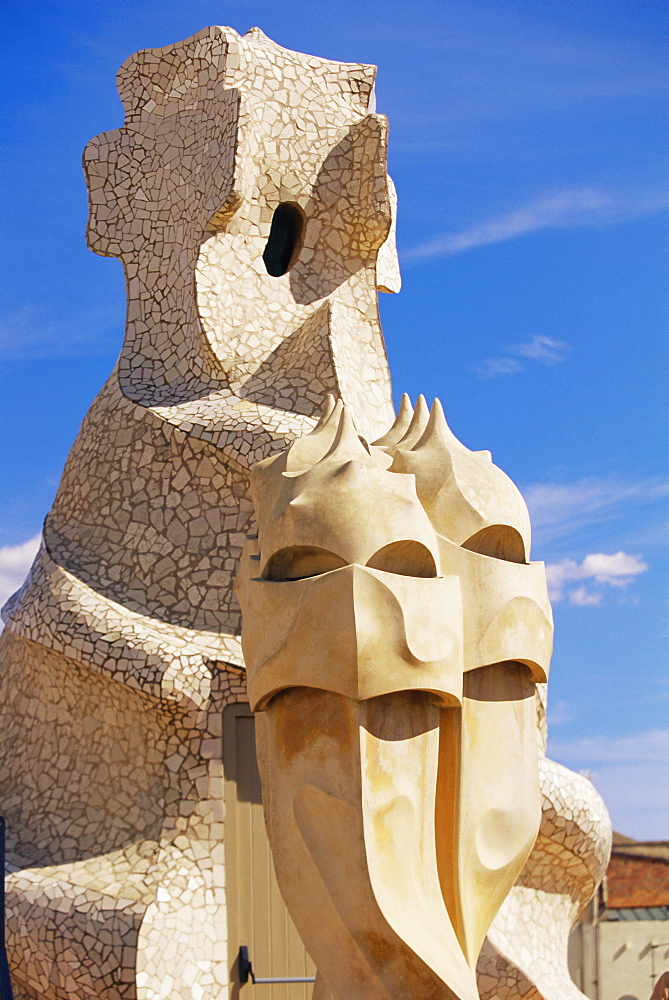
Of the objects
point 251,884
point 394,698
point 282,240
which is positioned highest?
point 282,240

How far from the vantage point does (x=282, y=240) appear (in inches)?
435

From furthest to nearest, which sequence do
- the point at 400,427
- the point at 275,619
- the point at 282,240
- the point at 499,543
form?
1. the point at 282,240
2. the point at 400,427
3. the point at 499,543
4. the point at 275,619

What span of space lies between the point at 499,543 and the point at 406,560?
71 centimetres

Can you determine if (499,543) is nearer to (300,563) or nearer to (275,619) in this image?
(300,563)

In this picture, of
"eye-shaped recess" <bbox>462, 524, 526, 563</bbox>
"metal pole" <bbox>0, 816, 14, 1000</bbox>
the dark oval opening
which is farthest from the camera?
the dark oval opening

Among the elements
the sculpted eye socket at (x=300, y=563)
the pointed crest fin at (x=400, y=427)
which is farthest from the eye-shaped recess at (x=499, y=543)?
the pointed crest fin at (x=400, y=427)

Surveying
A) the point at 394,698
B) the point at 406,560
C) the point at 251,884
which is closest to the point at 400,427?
the point at 406,560

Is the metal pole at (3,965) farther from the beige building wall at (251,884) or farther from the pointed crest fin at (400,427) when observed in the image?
the pointed crest fin at (400,427)

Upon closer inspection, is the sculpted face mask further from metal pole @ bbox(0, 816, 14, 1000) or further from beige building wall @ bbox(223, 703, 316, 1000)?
metal pole @ bbox(0, 816, 14, 1000)

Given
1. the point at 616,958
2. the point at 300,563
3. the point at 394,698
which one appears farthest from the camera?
the point at 616,958

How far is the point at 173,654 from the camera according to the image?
895 cm

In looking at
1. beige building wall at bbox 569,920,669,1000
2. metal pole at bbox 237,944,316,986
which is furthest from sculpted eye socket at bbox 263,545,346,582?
beige building wall at bbox 569,920,669,1000

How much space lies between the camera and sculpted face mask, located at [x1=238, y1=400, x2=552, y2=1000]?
623 cm

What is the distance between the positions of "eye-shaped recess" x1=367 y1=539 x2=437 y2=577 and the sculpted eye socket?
210mm
